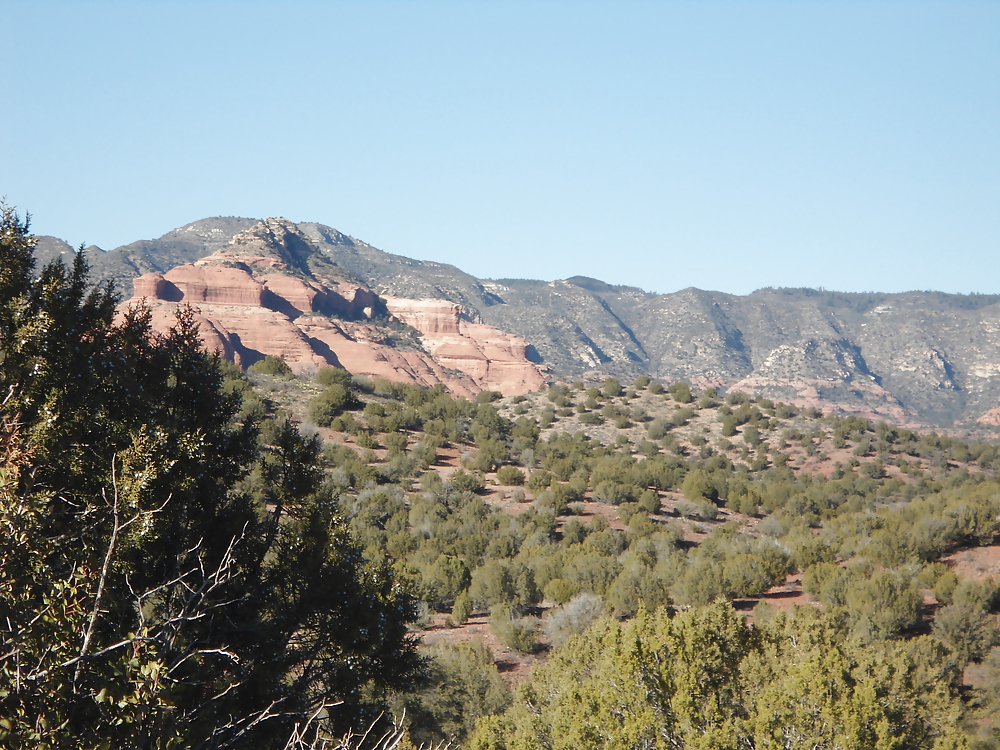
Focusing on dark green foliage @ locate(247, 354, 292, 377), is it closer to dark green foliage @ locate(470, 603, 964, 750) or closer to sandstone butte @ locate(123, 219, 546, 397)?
dark green foliage @ locate(470, 603, 964, 750)

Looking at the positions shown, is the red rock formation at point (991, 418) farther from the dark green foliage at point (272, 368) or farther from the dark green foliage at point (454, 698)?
the dark green foliage at point (454, 698)

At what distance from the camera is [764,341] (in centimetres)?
18625

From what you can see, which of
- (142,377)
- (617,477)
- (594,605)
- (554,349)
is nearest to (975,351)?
(554,349)

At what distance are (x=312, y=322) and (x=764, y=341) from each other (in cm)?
12266

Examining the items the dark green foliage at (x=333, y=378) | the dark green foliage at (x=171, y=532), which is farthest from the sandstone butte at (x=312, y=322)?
the dark green foliage at (x=171, y=532)

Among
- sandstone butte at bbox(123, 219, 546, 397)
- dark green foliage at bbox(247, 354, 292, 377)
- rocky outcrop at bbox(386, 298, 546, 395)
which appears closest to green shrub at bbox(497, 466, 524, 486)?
dark green foliage at bbox(247, 354, 292, 377)

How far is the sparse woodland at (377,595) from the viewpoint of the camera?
4941 millimetres

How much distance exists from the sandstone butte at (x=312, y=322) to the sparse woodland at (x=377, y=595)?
63.7 metres

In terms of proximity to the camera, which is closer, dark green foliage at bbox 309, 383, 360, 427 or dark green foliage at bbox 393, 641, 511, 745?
dark green foliage at bbox 393, 641, 511, 745

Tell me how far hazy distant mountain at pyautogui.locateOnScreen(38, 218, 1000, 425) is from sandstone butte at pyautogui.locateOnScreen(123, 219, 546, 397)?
2685cm

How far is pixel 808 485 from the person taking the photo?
40562 mm

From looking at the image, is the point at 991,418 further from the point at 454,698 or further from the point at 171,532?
the point at 171,532

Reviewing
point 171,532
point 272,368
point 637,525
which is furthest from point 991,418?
point 171,532

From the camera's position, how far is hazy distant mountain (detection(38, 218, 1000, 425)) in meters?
155
